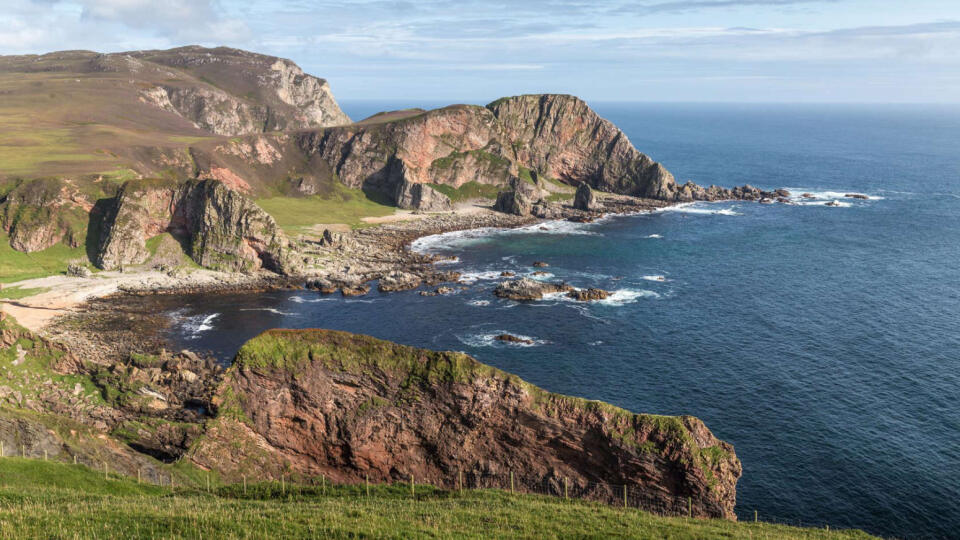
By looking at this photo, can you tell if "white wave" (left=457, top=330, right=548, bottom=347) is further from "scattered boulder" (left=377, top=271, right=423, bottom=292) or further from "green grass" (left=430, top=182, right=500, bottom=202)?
"green grass" (left=430, top=182, right=500, bottom=202)

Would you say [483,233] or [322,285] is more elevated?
[483,233]

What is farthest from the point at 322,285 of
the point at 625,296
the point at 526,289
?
the point at 625,296

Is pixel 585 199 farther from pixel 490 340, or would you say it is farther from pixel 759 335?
pixel 490 340

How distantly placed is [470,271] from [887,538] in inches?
3484

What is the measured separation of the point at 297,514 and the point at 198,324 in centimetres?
7192

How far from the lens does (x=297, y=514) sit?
113ft

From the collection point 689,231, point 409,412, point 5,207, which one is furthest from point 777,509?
point 5,207

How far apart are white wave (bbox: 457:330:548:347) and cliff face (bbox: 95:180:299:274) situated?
48.6 metres

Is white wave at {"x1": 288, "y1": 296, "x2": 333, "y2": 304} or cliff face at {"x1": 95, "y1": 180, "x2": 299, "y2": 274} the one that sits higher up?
cliff face at {"x1": 95, "y1": 180, "x2": 299, "y2": 274}

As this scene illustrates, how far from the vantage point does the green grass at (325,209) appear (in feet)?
525

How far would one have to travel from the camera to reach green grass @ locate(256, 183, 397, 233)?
525ft

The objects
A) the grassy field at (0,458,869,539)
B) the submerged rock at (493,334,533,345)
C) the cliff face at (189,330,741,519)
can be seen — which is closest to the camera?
the grassy field at (0,458,869,539)

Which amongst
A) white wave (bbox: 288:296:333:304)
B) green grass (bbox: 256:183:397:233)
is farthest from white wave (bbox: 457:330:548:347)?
green grass (bbox: 256:183:397:233)

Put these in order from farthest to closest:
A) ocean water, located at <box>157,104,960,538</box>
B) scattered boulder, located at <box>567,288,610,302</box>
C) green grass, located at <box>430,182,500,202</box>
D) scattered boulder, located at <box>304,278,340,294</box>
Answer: green grass, located at <box>430,182,500,202</box> → scattered boulder, located at <box>304,278,340,294</box> → scattered boulder, located at <box>567,288,610,302</box> → ocean water, located at <box>157,104,960,538</box>
